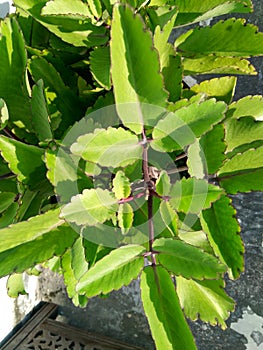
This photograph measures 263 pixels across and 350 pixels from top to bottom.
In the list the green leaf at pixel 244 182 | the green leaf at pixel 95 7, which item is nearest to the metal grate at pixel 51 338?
the green leaf at pixel 244 182

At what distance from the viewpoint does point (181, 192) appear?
0.37 m

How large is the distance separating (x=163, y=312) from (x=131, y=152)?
134 mm

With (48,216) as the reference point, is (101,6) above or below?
above

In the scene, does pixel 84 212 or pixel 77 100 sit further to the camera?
pixel 77 100

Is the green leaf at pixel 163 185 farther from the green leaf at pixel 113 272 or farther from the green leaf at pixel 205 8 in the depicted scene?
the green leaf at pixel 205 8

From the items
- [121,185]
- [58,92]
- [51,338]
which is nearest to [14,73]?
[58,92]

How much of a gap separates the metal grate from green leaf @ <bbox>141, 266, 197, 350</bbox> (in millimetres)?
527

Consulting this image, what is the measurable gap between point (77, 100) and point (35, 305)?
569mm

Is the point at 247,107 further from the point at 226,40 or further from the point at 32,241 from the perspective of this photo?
the point at 32,241

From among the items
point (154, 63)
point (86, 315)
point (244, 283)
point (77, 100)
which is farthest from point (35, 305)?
point (154, 63)

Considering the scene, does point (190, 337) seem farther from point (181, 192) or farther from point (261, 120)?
point (261, 120)

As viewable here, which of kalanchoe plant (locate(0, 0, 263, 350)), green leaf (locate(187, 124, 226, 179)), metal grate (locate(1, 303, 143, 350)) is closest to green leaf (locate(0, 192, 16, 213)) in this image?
kalanchoe plant (locate(0, 0, 263, 350))

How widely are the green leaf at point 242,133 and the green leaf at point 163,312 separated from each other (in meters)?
0.15

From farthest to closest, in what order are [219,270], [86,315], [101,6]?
[86,315] → [101,6] → [219,270]
